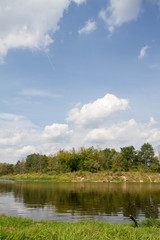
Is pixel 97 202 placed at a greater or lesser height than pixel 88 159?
lesser

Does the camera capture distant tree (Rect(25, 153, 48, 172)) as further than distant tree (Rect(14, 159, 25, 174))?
No

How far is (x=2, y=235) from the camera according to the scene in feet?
12.8

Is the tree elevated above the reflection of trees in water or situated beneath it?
elevated above

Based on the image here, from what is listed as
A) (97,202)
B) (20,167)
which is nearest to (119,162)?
(97,202)

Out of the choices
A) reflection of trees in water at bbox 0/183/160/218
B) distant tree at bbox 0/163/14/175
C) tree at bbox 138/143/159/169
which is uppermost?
tree at bbox 138/143/159/169

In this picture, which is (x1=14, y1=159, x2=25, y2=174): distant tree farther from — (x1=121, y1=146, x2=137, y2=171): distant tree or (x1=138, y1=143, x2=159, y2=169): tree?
(x1=138, y1=143, x2=159, y2=169): tree

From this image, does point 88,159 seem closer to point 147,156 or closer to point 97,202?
point 147,156

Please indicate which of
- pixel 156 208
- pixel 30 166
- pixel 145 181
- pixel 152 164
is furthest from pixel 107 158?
pixel 156 208

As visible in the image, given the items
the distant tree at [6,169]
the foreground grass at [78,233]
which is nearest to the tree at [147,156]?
the foreground grass at [78,233]

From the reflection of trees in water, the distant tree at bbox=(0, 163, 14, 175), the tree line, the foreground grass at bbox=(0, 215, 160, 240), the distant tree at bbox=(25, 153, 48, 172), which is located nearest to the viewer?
the foreground grass at bbox=(0, 215, 160, 240)

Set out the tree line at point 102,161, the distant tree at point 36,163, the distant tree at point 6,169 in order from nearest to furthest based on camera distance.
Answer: the tree line at point 102,161 → the distant tree at point 36,163 → the distant tree at point 6,169

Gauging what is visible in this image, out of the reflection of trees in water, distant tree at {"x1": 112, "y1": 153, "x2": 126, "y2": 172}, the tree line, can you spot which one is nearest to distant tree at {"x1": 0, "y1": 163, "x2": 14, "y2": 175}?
the tree line

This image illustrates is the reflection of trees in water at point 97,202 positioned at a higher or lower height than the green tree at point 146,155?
lower

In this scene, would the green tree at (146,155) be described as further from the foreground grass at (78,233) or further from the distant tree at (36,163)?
the foreground grass at (78,233)
